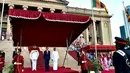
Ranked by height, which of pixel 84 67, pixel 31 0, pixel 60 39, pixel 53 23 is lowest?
pixel 84 67

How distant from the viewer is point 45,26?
1255 cm

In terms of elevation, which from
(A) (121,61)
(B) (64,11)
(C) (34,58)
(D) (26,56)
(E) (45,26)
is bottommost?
(D) (26,56)

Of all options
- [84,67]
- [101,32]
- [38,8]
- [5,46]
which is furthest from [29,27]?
[101,32]

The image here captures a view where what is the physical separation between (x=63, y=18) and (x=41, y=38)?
112 inches

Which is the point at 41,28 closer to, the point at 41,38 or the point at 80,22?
the point at 41,38

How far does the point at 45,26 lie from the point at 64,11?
3486 cm

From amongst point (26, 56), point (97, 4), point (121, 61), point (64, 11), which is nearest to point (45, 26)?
point (26, 56)

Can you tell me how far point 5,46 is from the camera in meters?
23.6

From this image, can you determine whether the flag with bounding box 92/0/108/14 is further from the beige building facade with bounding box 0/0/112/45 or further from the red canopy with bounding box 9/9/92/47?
the beige building facade with bounding box 0/0/112/45

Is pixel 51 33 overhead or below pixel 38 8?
below

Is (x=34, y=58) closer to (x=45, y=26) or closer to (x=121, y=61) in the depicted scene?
(x=45, y=26)

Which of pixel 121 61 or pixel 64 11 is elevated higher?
pixel 64 11

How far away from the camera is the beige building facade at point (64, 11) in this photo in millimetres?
43250

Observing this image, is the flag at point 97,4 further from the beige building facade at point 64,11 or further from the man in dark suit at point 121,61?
the beige building facade at point 64,11
